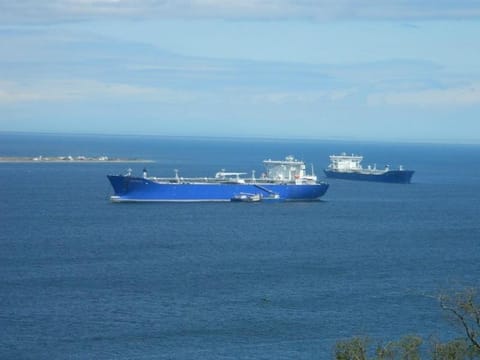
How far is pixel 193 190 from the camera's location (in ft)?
251

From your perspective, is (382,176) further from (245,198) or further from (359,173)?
(245,198)

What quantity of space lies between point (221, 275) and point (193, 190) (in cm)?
3427

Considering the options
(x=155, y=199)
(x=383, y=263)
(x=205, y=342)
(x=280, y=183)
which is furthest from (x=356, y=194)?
(x=205, y=342)

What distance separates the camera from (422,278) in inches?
1686

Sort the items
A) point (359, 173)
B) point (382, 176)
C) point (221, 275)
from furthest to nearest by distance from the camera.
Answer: point (359, 173)
point (382, 176)
point (221, 275)

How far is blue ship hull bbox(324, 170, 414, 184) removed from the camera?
105 m

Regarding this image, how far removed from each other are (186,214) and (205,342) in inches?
1493

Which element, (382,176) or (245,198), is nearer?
(245,198)

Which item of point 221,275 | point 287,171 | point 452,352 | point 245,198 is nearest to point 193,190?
point 245,198

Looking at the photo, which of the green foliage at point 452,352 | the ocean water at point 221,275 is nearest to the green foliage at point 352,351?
the green foliage at point 452,352

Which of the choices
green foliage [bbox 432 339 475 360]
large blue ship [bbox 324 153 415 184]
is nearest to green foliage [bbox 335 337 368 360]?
green foliage [bbox 432 339 475 360]

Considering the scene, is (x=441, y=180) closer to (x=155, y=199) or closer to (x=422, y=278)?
(x=155, y=199)

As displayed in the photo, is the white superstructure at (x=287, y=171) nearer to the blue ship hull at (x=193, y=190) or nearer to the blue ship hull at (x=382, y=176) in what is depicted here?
the blue ship hull at (x=193, y=190)

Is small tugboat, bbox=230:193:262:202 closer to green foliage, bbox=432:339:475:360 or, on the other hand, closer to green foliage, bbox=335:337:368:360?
green foliage, bbox=335:337:368:360
